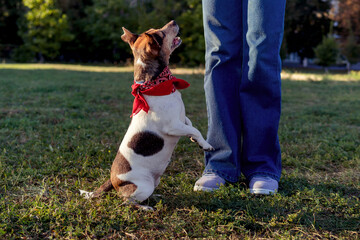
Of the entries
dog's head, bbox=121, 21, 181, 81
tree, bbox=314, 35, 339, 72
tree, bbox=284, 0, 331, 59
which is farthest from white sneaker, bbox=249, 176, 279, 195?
tree, bbox=284, 0, 331, 59

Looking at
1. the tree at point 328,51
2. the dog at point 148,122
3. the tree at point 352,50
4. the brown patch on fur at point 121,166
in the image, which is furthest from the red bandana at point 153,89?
the tree at point 352,50

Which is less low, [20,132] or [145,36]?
[145,36]

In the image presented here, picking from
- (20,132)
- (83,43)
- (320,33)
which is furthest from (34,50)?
(20,132)

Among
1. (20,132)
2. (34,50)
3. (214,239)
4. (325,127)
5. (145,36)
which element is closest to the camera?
(214,239)

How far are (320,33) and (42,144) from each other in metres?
30.4

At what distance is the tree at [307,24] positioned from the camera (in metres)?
29.0

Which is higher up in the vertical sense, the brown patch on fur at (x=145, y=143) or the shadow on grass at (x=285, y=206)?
the brown patch on fur at (x=145, y=143)

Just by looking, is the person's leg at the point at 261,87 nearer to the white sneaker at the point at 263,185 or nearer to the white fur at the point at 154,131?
the white sneaker at the point at 263,185

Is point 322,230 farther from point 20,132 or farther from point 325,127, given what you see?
point 20,132

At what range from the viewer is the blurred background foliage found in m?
25.4

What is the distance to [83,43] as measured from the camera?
30.7 m

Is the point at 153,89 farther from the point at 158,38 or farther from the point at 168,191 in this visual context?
the point at 168,191

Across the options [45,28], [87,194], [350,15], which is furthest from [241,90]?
[45,28]

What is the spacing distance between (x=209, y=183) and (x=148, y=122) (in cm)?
68
